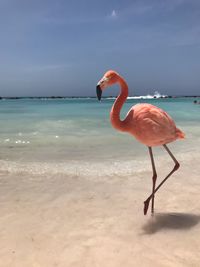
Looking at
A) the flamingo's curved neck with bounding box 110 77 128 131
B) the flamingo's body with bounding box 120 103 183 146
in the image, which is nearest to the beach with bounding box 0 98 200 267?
the flamingo's body with bounding box 120 103 183 146

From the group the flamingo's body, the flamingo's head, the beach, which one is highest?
the flamingo's head

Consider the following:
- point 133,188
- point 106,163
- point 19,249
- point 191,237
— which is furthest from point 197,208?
point 106,163

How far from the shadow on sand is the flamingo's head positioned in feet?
4.69

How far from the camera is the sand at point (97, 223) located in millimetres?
2988

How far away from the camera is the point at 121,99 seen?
3.81 metres

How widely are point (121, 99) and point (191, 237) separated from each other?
1555 millimetres

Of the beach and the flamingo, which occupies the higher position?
the flamingo

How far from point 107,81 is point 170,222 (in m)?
1.61

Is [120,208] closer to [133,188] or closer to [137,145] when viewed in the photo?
[133,188]

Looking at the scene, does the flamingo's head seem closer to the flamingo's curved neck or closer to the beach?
the flamingo's curved neck

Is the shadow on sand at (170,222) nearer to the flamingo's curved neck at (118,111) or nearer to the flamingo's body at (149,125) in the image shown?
the flamingo's body at (149,125)

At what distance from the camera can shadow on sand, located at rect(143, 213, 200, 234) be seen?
3.60 metres

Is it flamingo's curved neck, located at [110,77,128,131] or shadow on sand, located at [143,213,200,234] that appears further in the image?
flamingo's curved neck, located at [110,77,128,131]

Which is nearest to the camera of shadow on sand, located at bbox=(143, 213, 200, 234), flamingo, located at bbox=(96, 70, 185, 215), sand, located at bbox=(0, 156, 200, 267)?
sand, located at bbox=(0, 156, 200, 267)
